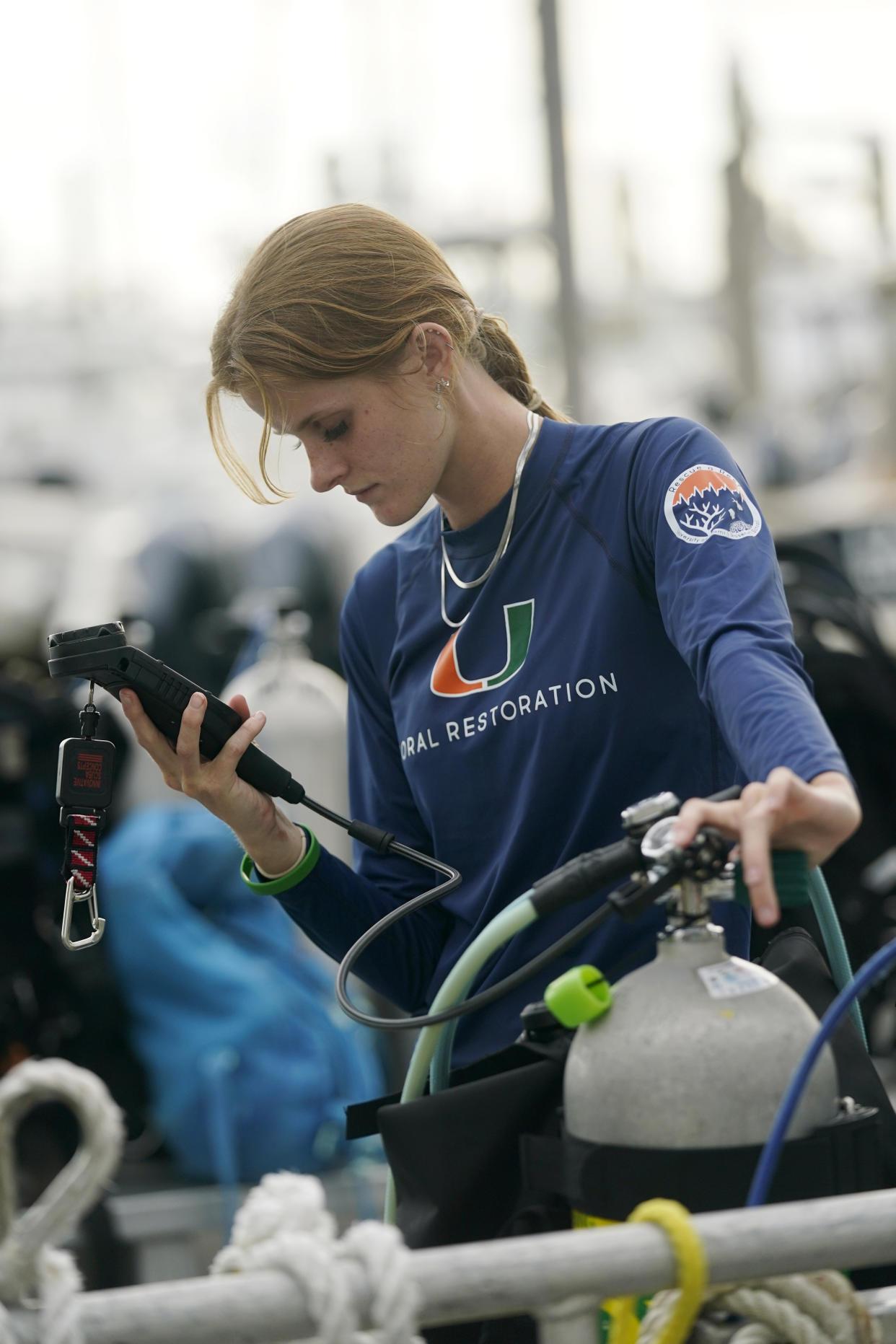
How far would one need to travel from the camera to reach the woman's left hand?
0.96m

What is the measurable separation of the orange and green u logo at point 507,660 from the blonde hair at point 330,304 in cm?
27

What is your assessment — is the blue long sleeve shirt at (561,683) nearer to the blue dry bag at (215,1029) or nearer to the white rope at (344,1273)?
the white rope at (344,1273)

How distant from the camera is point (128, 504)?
6125 millimetres

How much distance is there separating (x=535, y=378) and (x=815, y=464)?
320 inches

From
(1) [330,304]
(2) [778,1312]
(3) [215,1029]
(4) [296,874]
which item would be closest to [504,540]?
(1) [330,304]

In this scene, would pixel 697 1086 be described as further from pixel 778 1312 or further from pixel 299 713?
pixel 299 713

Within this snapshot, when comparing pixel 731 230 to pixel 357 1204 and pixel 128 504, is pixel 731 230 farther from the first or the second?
pixel 357 1204

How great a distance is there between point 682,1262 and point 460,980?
38 centimetres

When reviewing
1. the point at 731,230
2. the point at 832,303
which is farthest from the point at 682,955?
the point at 832,303

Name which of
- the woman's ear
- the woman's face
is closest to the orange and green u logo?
the woman's face

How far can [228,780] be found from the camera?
1.46 metres

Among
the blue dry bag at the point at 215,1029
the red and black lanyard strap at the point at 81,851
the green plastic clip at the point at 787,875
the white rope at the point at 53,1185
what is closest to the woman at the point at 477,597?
the red and black lanyard strap at the point at 81,851

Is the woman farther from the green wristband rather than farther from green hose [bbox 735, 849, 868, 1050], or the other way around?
green hose [bbox 735, 849, 868, 1050]

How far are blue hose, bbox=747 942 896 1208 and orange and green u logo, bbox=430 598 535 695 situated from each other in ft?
1.77
